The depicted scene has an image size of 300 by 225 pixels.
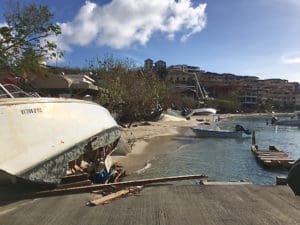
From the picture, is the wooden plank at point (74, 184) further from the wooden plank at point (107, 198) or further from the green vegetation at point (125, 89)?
the green vegetation at point (125, 89)

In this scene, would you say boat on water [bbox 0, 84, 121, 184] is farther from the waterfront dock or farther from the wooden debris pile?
the wooden debris pile

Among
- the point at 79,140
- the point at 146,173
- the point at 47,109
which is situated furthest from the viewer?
the point at 146,173

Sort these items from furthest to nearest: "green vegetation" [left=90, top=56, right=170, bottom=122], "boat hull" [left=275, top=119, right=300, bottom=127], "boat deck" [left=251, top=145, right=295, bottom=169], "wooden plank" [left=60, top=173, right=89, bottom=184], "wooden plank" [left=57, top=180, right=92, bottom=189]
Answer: "boat hull" [left=275, top=119, right=300, bottom=127] < "green vegetation" [left=90, top=56, right=170, bottom=122] < "boat deck" [left=251, top=145, right=295, bottom=169] < "wooden plank" [left=60, top=173, right=89, bottom=184] < "wooden plank" [left=57, top=180, right=92, bottom=189]

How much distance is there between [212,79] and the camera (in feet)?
640

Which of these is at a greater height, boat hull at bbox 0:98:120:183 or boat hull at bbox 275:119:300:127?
boat hull at bbox 0:98:120:183

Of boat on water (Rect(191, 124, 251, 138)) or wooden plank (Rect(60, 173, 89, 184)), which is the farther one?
boat on water (Rect(191, 124, 251, 138))

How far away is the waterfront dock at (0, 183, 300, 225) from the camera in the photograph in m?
7.94

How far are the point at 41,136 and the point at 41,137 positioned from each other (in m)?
0.02

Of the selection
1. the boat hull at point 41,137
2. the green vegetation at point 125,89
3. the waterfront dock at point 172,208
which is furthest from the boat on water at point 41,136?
the green vegetation at point 125,89

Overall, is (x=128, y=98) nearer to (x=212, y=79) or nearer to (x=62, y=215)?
(x=62, y=215)

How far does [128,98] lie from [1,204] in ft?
145

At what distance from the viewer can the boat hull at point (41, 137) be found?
937 cm

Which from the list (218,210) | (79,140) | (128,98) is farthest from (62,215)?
(128,98)

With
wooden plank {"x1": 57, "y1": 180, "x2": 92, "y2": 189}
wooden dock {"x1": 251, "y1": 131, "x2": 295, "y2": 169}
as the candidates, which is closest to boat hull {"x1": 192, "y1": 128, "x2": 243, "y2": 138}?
wooden dock {"x1": 251, "y1": 131, "x2": 295, "y2": 169}
